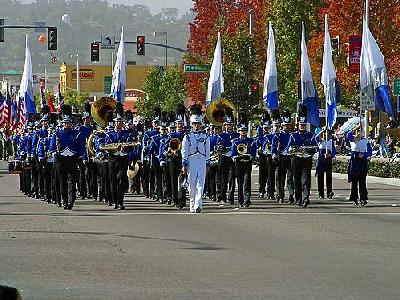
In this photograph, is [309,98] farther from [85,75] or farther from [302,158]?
[85,75]

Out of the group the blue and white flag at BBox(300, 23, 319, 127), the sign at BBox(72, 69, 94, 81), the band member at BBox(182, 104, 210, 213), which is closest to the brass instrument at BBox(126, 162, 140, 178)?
the band member at BBox(182, 104, 210, 213)

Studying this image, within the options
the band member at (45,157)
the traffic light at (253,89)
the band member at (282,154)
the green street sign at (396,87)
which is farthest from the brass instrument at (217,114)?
the traffic light at (253,89)

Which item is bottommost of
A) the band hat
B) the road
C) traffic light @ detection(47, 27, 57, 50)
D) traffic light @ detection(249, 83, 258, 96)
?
the road

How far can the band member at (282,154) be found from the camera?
90.9ft

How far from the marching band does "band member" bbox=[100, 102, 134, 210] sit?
0.02 metres

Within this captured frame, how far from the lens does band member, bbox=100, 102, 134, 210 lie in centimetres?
2570

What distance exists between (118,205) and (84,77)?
144003 millimetres

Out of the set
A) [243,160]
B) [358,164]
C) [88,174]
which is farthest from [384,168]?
[243,160]

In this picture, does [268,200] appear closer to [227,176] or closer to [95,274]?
[227,176]

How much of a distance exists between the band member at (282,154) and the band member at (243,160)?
712 millimetres

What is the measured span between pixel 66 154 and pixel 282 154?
4981 millimetres

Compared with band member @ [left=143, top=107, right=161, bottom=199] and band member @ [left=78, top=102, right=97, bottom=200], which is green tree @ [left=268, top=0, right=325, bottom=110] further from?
band member @ [left=78, top=102, right=97, bottom=200]

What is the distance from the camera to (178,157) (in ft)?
89.4

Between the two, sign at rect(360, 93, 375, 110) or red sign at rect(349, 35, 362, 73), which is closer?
→ sign at rect(360, 93, 375, 110)
